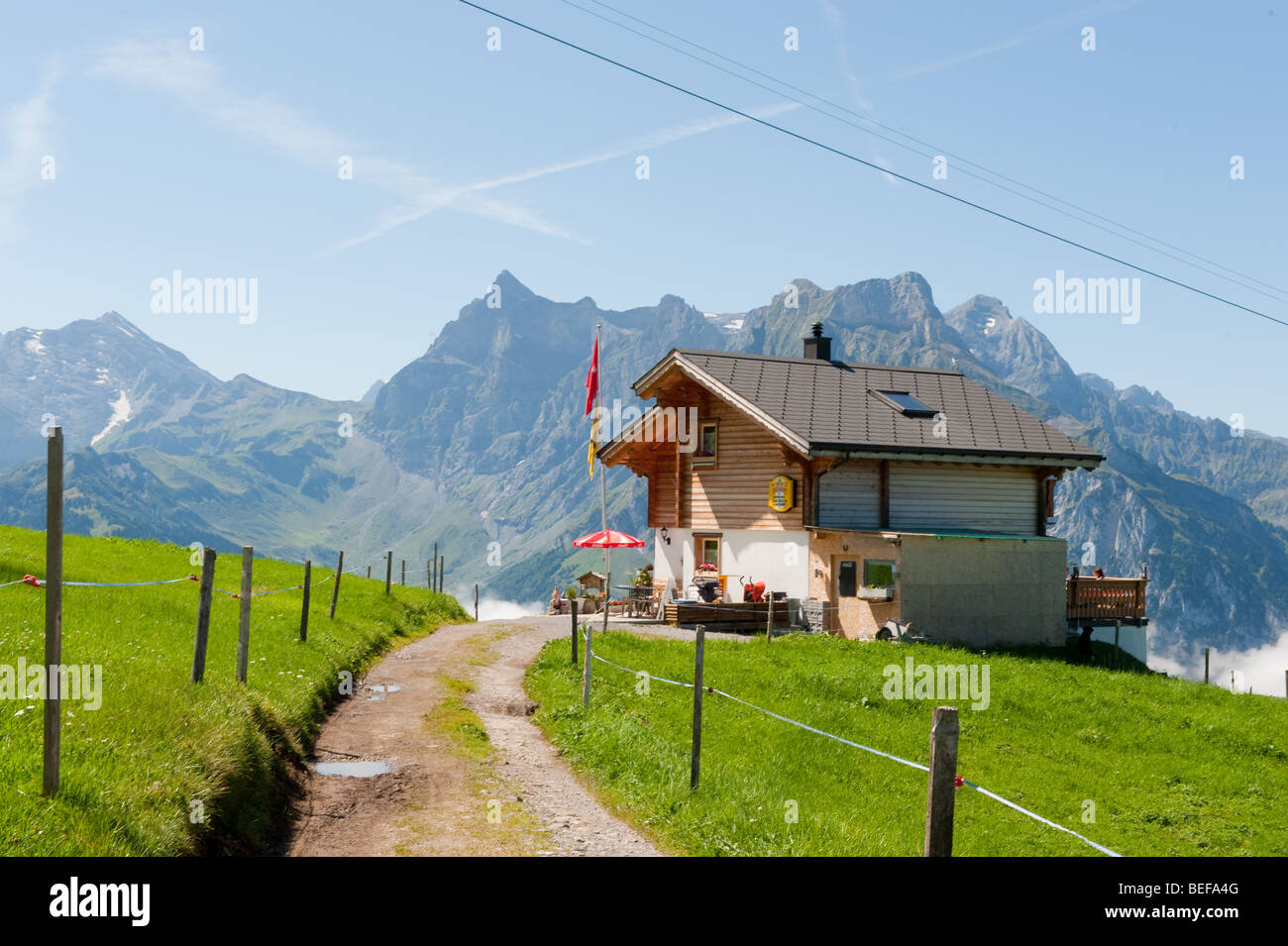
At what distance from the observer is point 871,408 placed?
33.8 m

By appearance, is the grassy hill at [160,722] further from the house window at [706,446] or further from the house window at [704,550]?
the house window at [706,446]

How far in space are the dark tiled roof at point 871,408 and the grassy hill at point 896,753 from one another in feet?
26.2

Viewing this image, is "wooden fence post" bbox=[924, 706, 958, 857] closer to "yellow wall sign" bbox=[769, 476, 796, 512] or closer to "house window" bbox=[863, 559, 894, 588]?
"house window" bbox=[863, 559, 894, 588]

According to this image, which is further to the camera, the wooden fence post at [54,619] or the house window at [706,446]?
the house window at [706,446]

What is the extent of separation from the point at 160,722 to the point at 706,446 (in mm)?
26601

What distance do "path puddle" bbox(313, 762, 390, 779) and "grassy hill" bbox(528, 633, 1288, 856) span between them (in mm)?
2811

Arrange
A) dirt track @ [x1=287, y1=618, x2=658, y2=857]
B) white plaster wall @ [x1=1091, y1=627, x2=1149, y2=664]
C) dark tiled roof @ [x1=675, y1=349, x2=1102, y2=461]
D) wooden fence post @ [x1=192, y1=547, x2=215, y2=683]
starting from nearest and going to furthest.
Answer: dirt track @ [x1=287, y1=618, x2=658, y2=857] < wooden fence post @ [x1=192, y1=547, x2=215, y2=683] < dark tiled roof @ [x1=675, y1=349, x2=1102, y2=461] < white plaster wall @ [x1=1091, y1=627, x2=1149, y2=664]

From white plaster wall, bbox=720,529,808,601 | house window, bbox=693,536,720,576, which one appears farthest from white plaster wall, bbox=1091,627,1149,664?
house window, bbox=693,536,720,576

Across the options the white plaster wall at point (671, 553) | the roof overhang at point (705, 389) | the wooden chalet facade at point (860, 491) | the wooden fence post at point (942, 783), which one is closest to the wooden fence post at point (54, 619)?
the wooden fence post at point (942, 783)

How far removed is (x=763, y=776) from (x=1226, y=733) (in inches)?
513

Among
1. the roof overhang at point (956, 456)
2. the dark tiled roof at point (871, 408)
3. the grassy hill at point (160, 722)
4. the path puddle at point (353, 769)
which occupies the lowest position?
the path puddle at point (353, 769)

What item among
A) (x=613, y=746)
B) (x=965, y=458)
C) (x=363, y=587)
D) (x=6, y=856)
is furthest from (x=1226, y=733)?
(x=363, y=587)

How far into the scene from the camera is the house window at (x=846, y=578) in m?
30.2

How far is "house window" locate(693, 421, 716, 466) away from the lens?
35.2 meters
